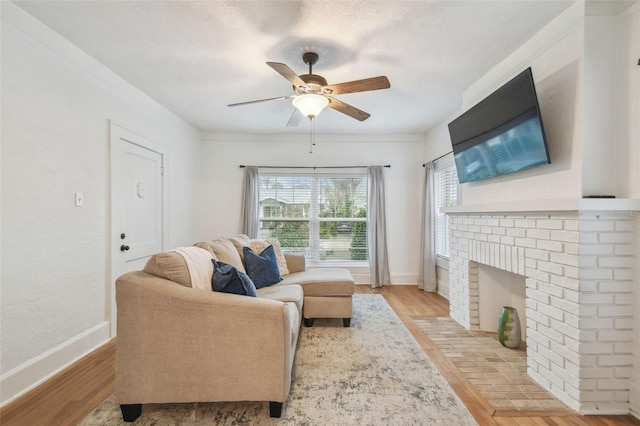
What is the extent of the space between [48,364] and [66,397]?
1.23 ft

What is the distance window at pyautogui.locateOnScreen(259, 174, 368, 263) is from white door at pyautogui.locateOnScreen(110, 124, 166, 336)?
167cm

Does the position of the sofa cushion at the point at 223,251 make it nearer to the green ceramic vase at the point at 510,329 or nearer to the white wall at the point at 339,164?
the white wall at the point at 339,164

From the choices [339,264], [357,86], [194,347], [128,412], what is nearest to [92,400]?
[128,412]

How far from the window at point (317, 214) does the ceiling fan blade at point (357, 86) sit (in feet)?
8.67

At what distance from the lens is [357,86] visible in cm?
218

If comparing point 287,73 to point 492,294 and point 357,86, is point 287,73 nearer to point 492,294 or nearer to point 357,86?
point 357,86

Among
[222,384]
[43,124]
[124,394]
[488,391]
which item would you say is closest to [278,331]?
[222,384]

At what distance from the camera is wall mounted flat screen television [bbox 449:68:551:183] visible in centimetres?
196

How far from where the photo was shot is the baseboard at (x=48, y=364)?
181 cm

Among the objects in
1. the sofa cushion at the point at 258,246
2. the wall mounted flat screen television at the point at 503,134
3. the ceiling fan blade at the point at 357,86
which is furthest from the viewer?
the sofa cushion at the point at 258,246

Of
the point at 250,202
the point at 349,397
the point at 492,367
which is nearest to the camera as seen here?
the point at 349,397

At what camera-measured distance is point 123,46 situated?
229cm

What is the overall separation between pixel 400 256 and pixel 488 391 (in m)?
2.95

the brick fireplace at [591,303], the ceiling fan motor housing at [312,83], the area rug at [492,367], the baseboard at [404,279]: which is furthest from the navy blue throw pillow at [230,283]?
the baseboard at [404,279]
